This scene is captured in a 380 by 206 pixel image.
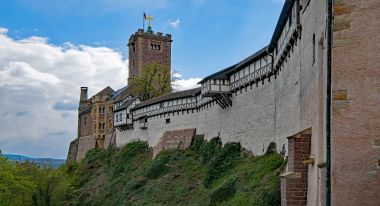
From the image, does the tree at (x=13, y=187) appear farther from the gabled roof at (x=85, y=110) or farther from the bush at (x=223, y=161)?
the gabled roof at (x=85, y=110)

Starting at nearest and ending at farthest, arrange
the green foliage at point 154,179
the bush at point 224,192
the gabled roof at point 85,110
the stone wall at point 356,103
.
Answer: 1. the stone wall at point 356,103
2. the green foliage at point 154,179
3. the bush at point 224,192
4. the gabled roof at point 85,110

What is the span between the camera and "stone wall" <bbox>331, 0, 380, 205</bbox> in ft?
29.5

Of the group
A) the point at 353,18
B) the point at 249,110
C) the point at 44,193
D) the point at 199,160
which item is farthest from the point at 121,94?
the point at 353,18

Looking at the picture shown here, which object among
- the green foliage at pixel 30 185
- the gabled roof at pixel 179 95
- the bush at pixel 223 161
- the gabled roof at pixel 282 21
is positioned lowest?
the green foliage at pixel 30 185

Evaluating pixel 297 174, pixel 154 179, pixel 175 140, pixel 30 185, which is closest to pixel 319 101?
pixel 297 174

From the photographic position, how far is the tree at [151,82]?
60672 mm

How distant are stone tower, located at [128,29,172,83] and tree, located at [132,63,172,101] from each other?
2.71 m

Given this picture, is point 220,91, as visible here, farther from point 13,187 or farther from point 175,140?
point 13,187

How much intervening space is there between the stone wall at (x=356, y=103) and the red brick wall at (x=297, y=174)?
290 centimetres

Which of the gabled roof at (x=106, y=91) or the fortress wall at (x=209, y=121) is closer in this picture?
the fortress wall at (x=209, y=121)

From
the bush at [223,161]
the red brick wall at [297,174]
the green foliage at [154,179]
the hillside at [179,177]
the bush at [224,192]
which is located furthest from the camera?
the bush at [223,161]

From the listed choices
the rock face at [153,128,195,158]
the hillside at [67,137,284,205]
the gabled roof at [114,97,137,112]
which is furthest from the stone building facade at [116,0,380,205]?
the gabled roof at [114,97,137,112]

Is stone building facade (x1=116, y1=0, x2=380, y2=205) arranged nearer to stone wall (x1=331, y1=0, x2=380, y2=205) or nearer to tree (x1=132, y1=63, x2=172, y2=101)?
stone wall (x1=331, y1=0, x2=380, y2=205)

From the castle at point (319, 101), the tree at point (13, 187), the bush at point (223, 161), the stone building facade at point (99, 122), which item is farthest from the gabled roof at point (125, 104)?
the bush at point (223, 161)
